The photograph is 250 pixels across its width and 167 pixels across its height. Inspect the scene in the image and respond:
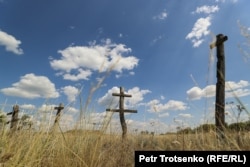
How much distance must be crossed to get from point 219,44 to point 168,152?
21.3 feet

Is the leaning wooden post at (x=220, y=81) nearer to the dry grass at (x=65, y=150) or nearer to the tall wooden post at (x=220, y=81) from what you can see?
the tall wooden post at (x=220, y=81)

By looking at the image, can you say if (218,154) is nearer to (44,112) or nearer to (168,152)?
(168,152)

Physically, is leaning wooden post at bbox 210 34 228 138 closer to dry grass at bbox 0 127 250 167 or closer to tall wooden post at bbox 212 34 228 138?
tall wooden post at bbox 212 34 228 138

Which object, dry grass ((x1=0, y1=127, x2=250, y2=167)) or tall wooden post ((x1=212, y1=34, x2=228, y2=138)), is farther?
tall wooden post ((x1=212, y1=34, x2=228, y2=138))

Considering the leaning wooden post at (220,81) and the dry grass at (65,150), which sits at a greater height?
the leaning wooden post at (220,81)

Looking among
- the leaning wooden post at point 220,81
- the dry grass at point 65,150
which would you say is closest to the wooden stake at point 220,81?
the leaning wooden post at point 220,81

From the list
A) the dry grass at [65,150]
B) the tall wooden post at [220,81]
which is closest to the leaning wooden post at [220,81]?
the tall wooden post at [220,81]

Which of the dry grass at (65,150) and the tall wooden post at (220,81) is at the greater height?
the tall wooden post at (220,81)

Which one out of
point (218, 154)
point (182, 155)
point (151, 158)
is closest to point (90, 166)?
point (151, 158)

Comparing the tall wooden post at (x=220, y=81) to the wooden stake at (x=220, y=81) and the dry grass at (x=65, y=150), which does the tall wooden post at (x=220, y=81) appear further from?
the dry grass at (x=65, y=150)

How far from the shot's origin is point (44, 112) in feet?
14.5

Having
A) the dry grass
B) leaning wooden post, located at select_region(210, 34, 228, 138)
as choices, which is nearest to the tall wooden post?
leaning wooden post, located at select_region(210, 34, 228, 138)

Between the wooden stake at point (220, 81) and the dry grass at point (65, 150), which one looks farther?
the wooden stake at point (220, 81)

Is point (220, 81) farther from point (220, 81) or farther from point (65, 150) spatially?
point (65, 150)
